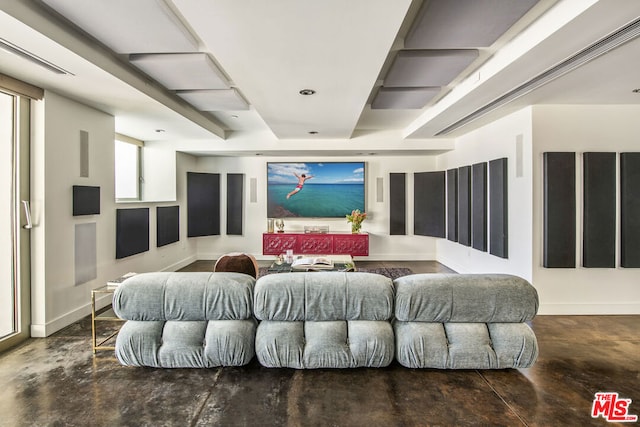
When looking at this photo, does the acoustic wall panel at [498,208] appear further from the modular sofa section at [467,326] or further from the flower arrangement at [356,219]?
the flower arrangement at [356,219]

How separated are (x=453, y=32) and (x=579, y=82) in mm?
1667

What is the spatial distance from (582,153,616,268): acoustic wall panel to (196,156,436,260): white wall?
3.55 metres

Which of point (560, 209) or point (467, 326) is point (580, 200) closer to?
point (560, 209)

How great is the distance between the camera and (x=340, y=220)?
7.33 m

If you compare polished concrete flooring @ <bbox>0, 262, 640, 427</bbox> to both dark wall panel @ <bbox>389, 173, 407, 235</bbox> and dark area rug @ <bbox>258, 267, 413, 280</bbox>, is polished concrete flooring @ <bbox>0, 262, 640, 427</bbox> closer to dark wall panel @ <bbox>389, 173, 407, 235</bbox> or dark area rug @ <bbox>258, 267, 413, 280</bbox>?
dark area rug @ <bbox>258, 267, 413, 280</bbox>

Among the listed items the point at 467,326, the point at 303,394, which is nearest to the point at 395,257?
the point at 467,326

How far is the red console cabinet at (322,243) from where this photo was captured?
22.4 ft

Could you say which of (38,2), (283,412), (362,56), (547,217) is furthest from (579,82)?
(38,2)

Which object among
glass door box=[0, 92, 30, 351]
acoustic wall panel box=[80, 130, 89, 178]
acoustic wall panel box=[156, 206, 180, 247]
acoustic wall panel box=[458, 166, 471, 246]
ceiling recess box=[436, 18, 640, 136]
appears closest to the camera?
ceiling recess box=[436, 18, 640, 136]

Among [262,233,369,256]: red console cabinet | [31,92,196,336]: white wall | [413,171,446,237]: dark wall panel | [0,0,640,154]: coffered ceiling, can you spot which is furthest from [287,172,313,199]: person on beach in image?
[31,92,196,336]: white wall

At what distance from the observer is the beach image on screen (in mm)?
7230

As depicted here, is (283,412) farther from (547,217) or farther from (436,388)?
(547,217)

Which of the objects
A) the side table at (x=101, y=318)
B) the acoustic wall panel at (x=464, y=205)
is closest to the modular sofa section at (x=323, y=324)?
the side table at (x=101, y=318)

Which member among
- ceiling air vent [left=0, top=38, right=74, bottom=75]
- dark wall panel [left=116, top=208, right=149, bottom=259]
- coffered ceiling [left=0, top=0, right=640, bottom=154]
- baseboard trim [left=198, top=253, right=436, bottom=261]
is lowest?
baseboard trim [left=198, top=253, right=436, bottom=261]
